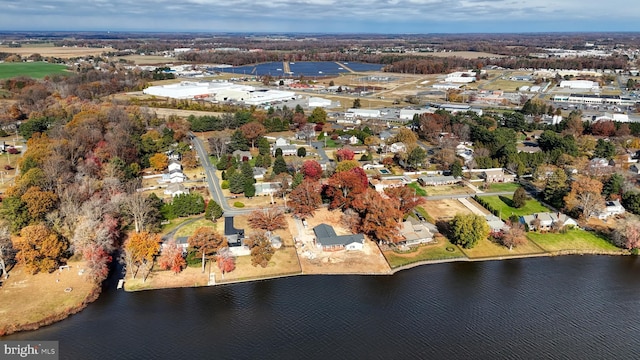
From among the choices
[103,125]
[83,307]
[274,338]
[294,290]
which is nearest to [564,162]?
[294,290]

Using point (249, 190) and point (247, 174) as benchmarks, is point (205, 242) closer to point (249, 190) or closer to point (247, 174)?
point (249, 190)

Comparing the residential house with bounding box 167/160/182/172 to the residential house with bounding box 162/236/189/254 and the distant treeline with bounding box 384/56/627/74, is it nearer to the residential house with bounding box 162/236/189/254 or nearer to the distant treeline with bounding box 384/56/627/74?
the residential house with bounding box 162/236/189/254

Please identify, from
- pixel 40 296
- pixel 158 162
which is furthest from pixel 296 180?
pixel 40 296

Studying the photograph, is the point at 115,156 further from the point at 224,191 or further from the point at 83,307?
the point at 83,307

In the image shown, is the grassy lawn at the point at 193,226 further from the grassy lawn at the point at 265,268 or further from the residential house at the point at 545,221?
the residential house at the point at 545,221

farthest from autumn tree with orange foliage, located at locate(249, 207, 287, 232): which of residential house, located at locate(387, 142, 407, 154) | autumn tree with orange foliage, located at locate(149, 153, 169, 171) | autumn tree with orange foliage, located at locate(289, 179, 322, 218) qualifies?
residential house, located at locate(387, 142, 407, 154)

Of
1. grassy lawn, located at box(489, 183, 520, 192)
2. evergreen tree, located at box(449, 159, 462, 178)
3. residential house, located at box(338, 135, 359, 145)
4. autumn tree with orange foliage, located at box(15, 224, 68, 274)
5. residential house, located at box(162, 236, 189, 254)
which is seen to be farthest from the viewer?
residential house, located at box(338, 135, 359, 145)
